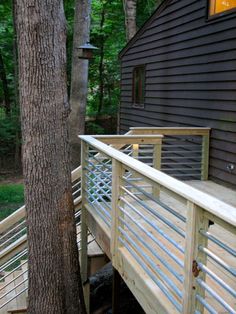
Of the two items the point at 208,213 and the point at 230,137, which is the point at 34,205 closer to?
the point at 208,213

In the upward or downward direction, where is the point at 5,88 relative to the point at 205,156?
upward

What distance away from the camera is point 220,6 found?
20.0 feet

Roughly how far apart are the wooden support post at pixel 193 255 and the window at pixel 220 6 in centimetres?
442

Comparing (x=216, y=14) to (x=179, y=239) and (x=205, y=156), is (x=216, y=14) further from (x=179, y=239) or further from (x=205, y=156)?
(x=179, y=239)

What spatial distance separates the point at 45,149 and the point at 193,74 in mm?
3702

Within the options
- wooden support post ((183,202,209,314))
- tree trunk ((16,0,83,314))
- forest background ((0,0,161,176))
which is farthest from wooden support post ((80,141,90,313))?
forest background ((0,0,161,176))

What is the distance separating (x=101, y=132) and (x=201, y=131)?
10.8 meters

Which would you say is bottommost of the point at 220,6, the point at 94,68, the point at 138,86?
the point at 138,86

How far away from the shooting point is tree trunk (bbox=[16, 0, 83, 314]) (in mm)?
3977

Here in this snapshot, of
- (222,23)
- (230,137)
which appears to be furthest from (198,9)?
(230,137)

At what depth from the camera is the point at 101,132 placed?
55.4 feet

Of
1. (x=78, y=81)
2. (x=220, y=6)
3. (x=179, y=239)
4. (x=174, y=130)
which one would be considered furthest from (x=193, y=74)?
(x=179, y=239)

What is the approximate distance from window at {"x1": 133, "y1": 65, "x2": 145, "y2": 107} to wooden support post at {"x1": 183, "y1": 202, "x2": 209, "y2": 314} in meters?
7.80

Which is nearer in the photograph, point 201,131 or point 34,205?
point 34,205
